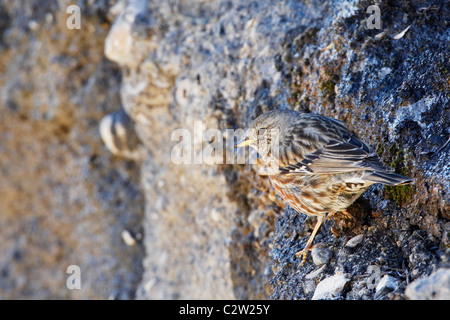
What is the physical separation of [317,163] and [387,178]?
0.61 m

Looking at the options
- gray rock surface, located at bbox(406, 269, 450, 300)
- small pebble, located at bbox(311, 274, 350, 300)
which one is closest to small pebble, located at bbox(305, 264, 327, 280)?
small pebble, located at bbox(311, 274, 350, 300)

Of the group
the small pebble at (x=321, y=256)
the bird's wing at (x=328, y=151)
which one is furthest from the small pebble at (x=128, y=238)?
the small pebble at (x=321, y=256)

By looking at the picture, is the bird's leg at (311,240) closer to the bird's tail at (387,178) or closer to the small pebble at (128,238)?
the bird's tail at (387,178)

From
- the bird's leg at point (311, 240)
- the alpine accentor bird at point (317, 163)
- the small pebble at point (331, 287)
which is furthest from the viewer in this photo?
the bird's leg at point (311, 240)

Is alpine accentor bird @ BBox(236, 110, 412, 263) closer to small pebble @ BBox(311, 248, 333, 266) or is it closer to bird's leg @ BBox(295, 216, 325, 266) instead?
bird's leg @ BBox(295, 216, 325, 266)

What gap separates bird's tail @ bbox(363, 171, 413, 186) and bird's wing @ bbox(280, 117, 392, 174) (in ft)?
0.14

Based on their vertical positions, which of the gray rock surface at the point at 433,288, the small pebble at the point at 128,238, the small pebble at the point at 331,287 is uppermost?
the gray rock surface at the point at 433,288

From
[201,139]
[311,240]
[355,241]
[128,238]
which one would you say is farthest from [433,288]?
[128,238]

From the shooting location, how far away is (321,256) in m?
3.24

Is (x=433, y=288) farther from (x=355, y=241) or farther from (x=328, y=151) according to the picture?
(x=328, y=151)

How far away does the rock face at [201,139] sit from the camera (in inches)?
123

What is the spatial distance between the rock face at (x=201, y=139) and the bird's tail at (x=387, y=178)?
28 cm
